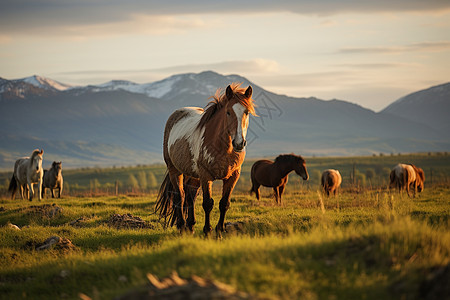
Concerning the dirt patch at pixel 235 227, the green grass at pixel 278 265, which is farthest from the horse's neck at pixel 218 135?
the dirt patch at pixel 235 227

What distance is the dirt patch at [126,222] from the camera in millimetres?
14961

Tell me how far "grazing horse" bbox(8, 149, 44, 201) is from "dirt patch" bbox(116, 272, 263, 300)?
20.7 m

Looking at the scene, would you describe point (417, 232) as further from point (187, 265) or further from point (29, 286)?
point (29, 286)

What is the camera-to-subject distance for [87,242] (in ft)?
41.6

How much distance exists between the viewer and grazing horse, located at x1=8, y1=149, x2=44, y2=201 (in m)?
25.3

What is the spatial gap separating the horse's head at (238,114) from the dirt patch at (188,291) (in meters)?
3.96

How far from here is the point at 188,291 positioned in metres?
5.83

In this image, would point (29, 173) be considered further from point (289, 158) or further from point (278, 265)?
point (278, 265)

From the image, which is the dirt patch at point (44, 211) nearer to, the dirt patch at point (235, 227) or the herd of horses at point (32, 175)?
the herd of horses at point (32, 175)

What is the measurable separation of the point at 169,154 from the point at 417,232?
7571 mm

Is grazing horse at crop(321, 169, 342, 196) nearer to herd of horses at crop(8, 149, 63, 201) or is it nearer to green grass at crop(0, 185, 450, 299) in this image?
herd of horses at crop(8, 149, 63, 201)

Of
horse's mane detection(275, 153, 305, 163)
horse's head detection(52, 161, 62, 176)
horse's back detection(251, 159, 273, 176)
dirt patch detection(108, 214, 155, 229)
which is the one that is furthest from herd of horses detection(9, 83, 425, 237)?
horse's head detection(52, 161, 62, 176)

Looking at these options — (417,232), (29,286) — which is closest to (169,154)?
(29,286)

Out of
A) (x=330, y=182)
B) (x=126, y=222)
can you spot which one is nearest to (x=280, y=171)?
(x=330, y=182)
